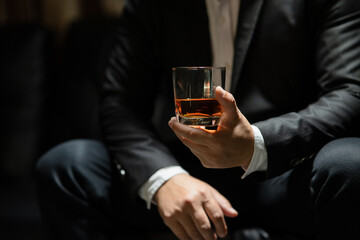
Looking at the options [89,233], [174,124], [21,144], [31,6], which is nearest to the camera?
[174,124]

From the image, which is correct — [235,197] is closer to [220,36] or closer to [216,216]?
[216,216]

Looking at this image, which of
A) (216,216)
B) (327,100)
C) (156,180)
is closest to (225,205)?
(216,216)

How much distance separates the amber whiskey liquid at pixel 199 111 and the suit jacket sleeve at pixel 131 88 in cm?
27

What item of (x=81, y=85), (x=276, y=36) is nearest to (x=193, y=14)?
(x=276, y=36)

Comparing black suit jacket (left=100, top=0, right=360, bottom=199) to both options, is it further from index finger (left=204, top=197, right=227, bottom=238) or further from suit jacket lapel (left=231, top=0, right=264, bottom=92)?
index finger (left=204, top=197, right=227, bottom=238)

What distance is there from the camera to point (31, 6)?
1.61 m

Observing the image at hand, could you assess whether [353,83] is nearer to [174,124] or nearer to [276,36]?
[276,36]

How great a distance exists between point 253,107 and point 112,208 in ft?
1.27

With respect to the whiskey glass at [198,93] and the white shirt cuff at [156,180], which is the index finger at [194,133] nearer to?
the whiskey glass at [198,93]

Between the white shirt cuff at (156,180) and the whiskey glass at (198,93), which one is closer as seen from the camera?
the whiskey glass at (198,93)

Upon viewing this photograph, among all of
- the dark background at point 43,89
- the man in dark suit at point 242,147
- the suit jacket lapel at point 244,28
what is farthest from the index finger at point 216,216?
the dark background at point 43,89

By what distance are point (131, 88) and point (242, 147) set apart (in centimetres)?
40

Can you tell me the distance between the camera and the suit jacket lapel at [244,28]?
0.69 metres

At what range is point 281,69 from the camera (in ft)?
2.32
